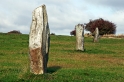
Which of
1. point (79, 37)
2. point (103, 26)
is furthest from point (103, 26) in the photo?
point (79, 37)

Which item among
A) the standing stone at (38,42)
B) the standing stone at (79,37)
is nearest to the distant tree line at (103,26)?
the standing stone at (79,37)

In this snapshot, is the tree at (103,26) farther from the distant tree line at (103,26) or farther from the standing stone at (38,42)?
the standing stone at (38,42)

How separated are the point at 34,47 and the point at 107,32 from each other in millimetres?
66836

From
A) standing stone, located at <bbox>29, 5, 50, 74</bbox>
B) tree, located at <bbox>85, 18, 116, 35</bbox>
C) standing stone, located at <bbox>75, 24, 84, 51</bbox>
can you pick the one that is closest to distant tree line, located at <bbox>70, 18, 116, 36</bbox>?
tree, located at <bbox>85, 18, 116, 35</bbox>

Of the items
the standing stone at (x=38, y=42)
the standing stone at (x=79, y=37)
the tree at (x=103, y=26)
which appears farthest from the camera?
the tree at (x=103, y=26)

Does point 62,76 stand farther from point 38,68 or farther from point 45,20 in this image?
point 45,20

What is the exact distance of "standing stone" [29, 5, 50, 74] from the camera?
1691 cm

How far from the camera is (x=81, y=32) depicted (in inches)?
1374

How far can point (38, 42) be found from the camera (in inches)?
664

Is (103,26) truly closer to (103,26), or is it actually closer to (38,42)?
(103,26)


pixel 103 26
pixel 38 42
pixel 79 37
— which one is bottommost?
pixel 79 37

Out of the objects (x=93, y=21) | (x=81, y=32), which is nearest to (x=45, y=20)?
(x=81, y=32)

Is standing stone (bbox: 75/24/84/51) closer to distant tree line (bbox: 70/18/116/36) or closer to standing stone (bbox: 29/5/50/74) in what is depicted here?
standing stone (bbox: 29/5/50/74)

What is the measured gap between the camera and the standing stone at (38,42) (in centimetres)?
1691
